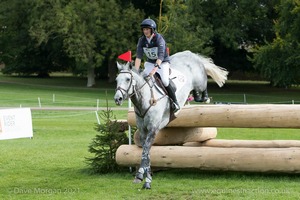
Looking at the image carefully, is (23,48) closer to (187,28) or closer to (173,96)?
(187,28)

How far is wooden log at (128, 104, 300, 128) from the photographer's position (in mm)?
9727

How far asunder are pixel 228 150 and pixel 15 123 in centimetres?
841

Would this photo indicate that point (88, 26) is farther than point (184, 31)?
Yes

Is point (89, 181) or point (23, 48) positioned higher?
point (23, 48)

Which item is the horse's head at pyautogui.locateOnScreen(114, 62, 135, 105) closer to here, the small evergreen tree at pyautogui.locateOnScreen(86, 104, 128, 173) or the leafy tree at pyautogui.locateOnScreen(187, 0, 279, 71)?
the small evergreen tree at pyautogui.locateOnScreen(86, 104, 128, 173)

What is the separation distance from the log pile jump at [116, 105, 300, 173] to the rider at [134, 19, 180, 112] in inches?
32.7

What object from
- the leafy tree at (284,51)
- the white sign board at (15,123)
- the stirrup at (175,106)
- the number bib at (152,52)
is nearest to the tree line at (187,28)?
the leafy tree at (284,51)

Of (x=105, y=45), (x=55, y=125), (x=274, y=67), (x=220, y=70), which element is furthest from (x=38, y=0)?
(x=220, y=70)

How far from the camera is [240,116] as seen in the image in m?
10.0

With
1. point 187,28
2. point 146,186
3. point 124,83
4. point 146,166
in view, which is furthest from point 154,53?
point 187,28

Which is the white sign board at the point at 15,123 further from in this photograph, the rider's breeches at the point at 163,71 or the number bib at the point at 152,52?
the number bib at the point at 152,52

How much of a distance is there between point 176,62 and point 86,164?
3.36 m

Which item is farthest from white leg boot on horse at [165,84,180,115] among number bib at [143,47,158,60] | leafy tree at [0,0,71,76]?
leafy tree at [0,0,71,76]

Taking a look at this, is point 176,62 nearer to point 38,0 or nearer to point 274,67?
point 274,67
